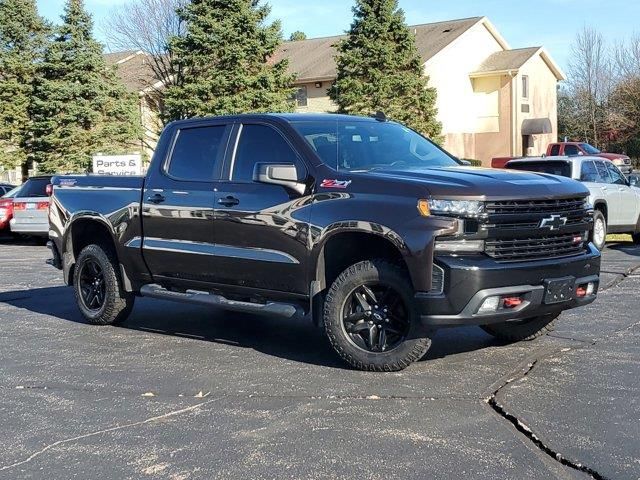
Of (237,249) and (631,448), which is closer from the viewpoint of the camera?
(631,448)

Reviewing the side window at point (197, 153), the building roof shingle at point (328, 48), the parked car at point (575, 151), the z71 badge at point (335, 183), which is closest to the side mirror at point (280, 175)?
the z71 badge at point (335, 183)

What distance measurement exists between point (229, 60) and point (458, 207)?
24650 mm

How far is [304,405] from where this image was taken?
545 cm

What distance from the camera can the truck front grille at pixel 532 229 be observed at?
228 inches

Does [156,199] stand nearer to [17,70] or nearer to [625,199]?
[625,199]

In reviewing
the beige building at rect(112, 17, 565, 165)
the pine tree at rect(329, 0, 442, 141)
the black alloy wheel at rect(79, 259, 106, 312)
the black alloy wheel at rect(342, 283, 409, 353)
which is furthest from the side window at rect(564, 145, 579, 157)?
the black alloy wheel at rect(342, 283, 409, 353)

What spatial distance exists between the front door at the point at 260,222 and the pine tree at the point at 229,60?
2200 cm

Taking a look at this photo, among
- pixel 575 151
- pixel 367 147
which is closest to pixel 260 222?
pixel 367 147

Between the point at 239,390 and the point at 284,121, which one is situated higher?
the point at 284,121

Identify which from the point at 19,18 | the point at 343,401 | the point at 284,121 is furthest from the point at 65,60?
the point at 343,401

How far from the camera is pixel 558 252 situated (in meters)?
6.18

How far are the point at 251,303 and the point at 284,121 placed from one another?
5.01 feet

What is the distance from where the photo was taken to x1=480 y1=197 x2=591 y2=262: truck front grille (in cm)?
578

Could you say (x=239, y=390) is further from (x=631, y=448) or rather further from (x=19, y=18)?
(x=19, y=18)
